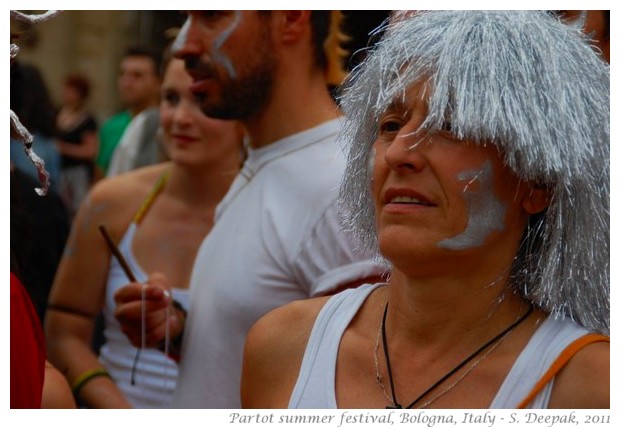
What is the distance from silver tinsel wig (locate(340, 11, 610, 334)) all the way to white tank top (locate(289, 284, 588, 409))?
0.07 m

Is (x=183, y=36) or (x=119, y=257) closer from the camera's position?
(x=183, y=36)

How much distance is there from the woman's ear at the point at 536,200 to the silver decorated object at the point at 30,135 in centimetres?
99

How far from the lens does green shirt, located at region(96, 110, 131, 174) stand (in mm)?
6849

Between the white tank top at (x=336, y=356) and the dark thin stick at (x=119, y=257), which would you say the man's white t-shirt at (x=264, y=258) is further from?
the white tank top at (x=336, y=356)

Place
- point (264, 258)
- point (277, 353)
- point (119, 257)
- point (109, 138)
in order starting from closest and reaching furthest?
1. point (277, 353)
2. point (264, 258)
3. point (119, 257)
4. point (109, 138)

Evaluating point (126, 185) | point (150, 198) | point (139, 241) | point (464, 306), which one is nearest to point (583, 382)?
point (464, 306)

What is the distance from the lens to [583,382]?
2072 millimetres

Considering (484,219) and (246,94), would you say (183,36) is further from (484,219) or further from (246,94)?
(484,219)

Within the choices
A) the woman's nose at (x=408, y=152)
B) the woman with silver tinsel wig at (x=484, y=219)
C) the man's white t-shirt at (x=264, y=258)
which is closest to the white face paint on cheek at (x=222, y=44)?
the man's white t-shirt at (x=264, y=258)

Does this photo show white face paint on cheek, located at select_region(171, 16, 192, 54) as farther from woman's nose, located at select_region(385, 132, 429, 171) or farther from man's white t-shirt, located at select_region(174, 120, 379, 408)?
woman's nose, located at select_region(385, 132, 429, 171)

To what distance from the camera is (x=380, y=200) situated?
7.46 ft

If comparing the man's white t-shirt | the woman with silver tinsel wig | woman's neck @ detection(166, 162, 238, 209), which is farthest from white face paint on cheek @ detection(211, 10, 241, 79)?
the woman with silver tinsel wig

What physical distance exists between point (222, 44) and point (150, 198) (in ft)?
2.99

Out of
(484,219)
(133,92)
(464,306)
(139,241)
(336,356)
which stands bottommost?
(133,92)
